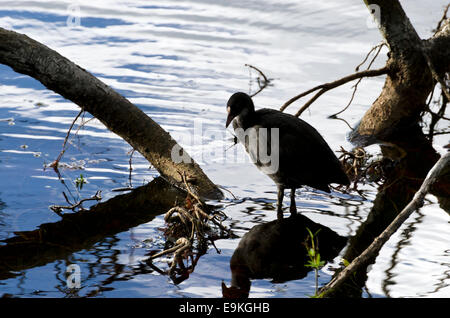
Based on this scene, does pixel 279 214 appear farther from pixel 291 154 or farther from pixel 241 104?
pixel 241 104

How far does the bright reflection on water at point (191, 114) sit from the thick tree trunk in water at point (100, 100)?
36 cm

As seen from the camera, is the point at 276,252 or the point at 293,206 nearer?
the point at 276,252

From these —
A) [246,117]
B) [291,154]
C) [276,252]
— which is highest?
[246,117]

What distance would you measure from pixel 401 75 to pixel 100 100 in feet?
11.7

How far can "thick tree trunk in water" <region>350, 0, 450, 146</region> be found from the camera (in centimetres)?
773

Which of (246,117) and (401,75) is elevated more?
(401,75)

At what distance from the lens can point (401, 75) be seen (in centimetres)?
811

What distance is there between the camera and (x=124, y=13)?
12.9 m

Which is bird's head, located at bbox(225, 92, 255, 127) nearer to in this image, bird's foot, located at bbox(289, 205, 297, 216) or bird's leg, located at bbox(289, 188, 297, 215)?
bird's leg, located at bbox(289, 188, 297, 215)

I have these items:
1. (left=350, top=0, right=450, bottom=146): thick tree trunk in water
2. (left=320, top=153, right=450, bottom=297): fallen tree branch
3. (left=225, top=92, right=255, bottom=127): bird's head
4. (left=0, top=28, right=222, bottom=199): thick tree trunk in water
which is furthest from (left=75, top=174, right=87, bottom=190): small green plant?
(left=350, top=0, right=450, bottom=146): thick tree trunk in water

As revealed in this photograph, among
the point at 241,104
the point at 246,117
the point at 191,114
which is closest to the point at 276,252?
the point at 246,117
